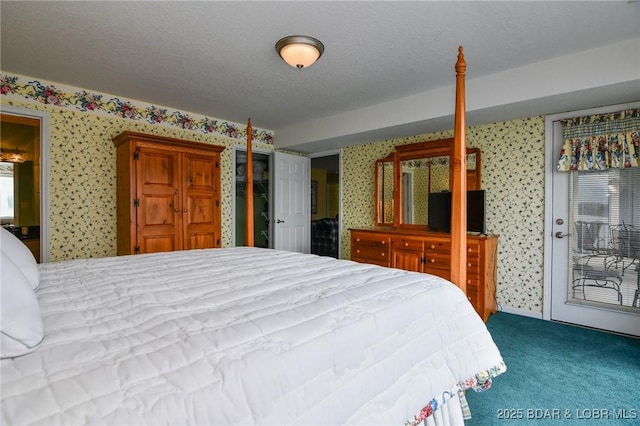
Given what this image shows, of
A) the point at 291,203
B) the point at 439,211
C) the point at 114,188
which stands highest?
the point at 114,188

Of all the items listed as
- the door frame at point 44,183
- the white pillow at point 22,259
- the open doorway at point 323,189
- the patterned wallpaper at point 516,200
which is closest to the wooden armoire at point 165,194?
the door frame at point 44,183

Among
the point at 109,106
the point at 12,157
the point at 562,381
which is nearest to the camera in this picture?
the point at 562,381

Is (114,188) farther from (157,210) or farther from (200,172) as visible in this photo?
(200,172)

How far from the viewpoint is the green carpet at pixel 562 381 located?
5.75 feet

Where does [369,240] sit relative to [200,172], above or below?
below

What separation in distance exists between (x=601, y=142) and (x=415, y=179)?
5.92 ft

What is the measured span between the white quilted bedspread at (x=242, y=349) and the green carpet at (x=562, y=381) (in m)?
0.60

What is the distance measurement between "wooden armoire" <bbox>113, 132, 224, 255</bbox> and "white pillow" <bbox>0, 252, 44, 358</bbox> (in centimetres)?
268

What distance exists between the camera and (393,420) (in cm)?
103

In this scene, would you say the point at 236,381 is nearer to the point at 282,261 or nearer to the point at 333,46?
the point at 282,261

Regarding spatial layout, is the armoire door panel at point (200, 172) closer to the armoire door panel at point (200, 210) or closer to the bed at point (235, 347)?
the armoire door panel at point (200, 210)

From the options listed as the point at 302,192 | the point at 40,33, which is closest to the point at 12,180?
the point at 40,33

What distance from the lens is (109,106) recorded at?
352 cm

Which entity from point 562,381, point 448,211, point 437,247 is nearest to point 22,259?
point 562,381
